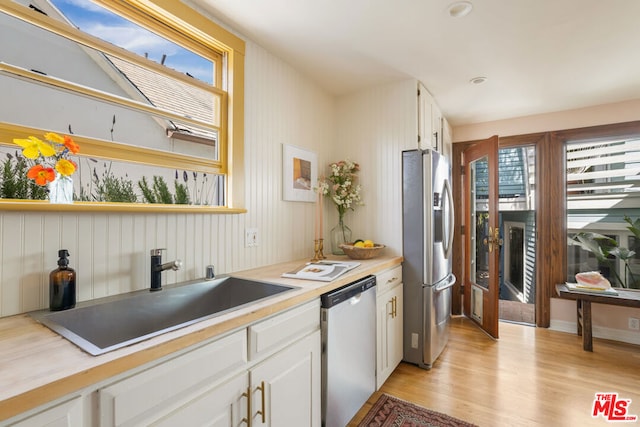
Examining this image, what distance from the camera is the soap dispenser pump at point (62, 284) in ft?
3.63

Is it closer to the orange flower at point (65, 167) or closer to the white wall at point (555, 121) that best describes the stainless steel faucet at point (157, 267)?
the orange flower at point (65, 167)

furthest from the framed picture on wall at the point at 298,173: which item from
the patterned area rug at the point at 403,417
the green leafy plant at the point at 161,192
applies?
the patterned area rug at the point at 403,417

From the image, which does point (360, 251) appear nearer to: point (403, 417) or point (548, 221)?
point (403, 417)

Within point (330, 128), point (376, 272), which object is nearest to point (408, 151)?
point (330, 128)

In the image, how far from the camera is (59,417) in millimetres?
675

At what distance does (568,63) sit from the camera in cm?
233

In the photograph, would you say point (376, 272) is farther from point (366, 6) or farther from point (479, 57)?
point (479, 57)

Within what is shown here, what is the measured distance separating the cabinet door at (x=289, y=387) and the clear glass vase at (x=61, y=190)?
0.98m

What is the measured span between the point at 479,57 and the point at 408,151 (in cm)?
82

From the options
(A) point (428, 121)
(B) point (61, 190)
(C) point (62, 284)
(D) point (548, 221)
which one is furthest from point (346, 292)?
(D) point (548, 221)

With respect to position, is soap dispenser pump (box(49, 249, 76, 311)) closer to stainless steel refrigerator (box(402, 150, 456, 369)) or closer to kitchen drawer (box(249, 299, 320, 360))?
kitchen drawer (box(249, 299, 320, 360))

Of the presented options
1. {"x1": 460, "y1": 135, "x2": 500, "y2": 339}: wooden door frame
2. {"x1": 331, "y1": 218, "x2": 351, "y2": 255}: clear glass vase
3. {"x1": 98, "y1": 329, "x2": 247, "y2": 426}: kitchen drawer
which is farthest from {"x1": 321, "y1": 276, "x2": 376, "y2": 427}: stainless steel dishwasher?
{"x1": 460, "y1": 135, "x2": 500, "y2": 339}: wooden door frame

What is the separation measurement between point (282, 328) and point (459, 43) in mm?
2118

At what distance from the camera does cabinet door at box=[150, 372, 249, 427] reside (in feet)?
2.99
